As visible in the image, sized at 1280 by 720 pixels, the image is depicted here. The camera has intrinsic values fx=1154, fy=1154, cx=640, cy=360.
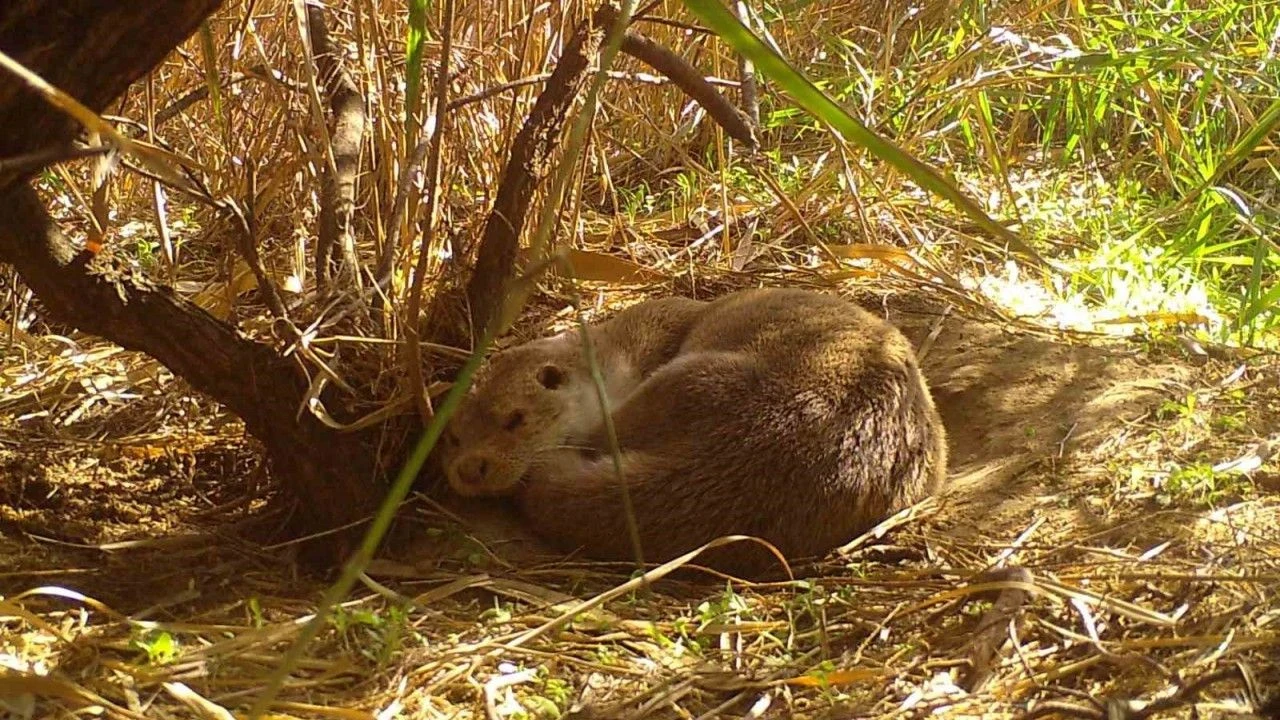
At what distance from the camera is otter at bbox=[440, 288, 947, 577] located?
2.81 meters

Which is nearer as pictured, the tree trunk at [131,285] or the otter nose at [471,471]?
the tree trunk at [131,285]

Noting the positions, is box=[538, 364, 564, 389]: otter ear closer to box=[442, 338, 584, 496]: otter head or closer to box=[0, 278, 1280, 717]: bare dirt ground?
box=[442, 338, 584, 496]: otter head

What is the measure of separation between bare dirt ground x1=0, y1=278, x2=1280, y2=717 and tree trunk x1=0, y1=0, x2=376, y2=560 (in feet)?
0.76

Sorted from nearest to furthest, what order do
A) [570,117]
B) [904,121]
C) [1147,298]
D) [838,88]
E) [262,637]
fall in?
[262,637]
[570,117]
[1147,298]
[904,121]
[838,88]

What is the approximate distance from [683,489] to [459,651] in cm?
79

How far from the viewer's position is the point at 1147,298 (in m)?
3.82

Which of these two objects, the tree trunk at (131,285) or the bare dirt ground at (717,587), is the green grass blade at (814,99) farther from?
the bare dirt ground at (717,587)

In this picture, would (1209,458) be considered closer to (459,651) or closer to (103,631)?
(459,651)

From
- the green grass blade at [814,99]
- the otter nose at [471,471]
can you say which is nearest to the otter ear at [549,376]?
the otter nose at [471,471]

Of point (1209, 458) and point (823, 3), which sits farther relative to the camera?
point (823, 3)

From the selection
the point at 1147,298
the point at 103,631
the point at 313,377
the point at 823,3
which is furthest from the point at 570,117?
the point at 823,3

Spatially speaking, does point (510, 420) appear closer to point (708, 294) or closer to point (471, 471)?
point (471, 471)

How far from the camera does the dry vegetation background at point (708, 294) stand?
2.11 meters

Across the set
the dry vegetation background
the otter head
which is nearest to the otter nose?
the otter head
